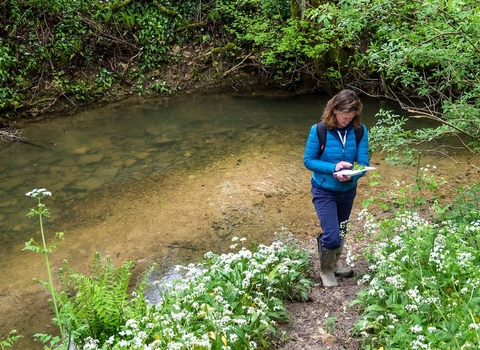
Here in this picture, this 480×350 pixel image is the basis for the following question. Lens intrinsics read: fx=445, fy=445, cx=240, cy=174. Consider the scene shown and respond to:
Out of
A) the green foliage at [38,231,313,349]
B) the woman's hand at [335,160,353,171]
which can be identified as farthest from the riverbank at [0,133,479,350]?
the woman's hand at [335,160,353,171]

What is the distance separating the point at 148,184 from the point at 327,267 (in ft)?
13.2

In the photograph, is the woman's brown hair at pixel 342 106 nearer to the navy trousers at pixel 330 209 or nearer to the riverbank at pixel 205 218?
the navy trousers at pixel 330 209

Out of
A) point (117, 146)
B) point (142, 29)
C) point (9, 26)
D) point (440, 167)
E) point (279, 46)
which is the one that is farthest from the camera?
point (142, 29)

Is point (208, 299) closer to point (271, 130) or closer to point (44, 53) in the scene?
point (271, 130)

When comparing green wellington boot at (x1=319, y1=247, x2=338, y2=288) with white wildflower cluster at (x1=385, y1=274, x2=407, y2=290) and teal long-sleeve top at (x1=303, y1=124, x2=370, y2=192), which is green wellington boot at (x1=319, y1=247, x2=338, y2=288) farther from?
white wildflower cluster at (x1=385, y1=274, x2=407, y2=290)

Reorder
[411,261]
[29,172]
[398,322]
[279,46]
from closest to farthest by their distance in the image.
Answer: [398,322] → [411,261] → [29,172] → [279,46]

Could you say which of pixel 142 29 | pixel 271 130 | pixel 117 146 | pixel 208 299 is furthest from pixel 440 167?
pixel 142 29

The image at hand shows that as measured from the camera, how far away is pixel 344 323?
150 inches

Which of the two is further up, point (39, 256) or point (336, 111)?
point (336, 111)

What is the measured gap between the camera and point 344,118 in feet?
13.3

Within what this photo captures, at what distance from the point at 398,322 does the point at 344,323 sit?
0.62 m

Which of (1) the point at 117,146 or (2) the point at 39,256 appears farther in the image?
(1) the point at 117,146

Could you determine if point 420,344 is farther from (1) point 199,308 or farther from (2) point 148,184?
(2) point 148,184

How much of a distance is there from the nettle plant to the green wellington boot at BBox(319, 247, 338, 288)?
67 cm
